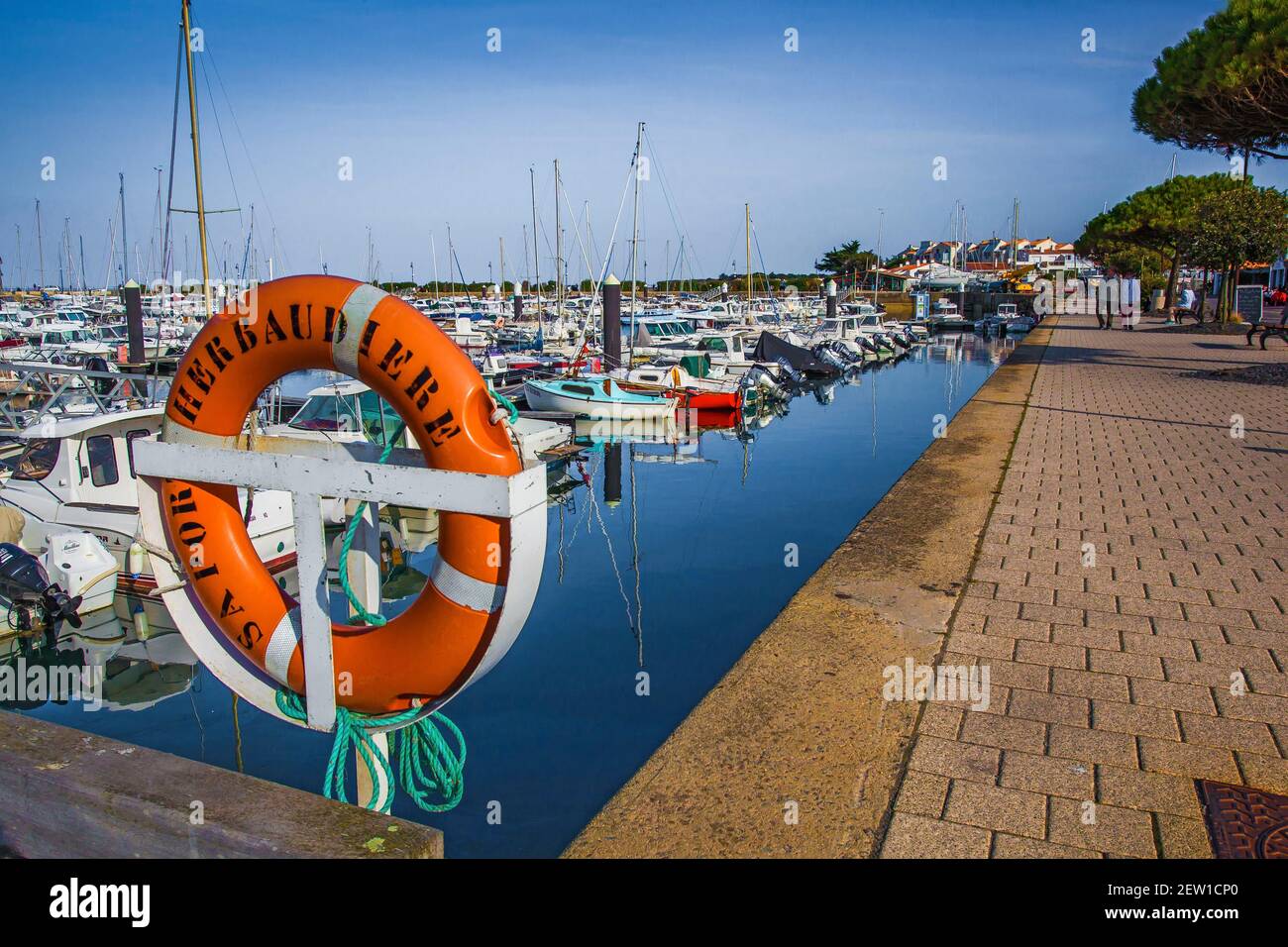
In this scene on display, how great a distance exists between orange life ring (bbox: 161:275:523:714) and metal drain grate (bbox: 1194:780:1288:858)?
233cm

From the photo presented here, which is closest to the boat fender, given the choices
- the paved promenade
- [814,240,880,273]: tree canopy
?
the paved promenade

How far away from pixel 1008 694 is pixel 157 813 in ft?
10.0

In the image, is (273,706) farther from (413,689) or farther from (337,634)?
(413,689)

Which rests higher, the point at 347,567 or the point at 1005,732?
the point at 347,567

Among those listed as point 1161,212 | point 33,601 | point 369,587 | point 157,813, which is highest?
point 1161,212

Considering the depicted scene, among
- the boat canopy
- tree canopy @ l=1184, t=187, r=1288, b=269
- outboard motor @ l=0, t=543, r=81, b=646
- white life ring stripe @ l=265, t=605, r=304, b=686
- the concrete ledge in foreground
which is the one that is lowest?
outboard motor @ l=0, t=543, r=81, b=646

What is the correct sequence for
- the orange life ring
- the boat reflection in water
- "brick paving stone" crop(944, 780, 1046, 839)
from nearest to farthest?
"brick paving stone" crop(944, 780, 1046, 839) < the orange life ring < the boat reflection in water

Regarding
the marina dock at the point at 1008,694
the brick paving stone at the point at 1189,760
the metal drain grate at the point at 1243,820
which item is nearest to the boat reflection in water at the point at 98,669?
the marina dock at the point at 1008,694

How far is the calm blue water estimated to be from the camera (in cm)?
500

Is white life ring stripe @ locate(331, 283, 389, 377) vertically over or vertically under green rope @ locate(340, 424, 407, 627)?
over

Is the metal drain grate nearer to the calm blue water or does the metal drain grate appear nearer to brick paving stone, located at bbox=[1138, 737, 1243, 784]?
brick paving stone, located at bbox=[1138, 737, 1243, 784]

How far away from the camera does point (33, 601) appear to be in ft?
23.0

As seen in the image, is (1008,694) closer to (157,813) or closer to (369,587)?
(369,587)

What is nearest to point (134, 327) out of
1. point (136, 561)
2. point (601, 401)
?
point (601, 401)
